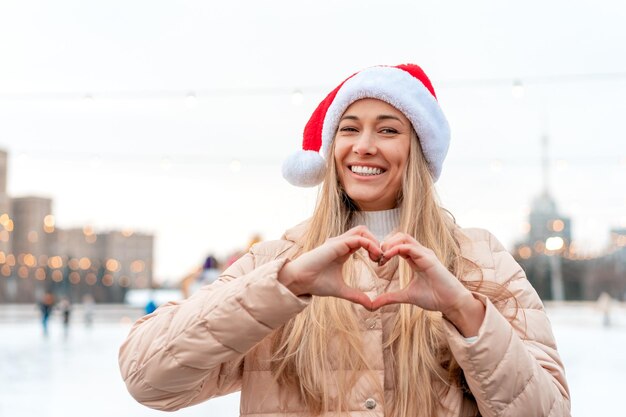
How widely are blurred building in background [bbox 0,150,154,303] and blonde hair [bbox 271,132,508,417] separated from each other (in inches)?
1472

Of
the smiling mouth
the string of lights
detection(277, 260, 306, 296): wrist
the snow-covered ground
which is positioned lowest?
the snow-covered ground

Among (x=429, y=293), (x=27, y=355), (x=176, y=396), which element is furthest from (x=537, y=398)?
(x=27, y=355)

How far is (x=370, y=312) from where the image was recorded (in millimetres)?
1661

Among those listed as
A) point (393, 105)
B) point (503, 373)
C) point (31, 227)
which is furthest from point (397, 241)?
point (31, 227)

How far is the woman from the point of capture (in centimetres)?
143

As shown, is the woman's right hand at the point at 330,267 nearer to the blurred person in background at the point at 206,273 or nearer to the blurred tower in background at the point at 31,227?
the blurred person in background at the point at 206,273

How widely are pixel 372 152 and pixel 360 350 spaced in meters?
0.43

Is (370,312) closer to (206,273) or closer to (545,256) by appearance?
(206,273)

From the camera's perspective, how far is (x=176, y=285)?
60.2m

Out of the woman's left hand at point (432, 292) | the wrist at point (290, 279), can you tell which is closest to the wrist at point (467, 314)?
the woman's left hand at point (432, 292)

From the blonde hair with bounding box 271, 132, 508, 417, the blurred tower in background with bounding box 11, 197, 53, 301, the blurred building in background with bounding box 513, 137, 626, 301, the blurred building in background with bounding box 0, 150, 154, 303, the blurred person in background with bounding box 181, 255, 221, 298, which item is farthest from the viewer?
the blurred tower in background with bounding box 11, 197, 53, 301

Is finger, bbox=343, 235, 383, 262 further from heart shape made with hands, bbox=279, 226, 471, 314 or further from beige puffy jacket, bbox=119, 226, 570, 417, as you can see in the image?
beige puffy jacket, bbox=119, 226, 570, 417

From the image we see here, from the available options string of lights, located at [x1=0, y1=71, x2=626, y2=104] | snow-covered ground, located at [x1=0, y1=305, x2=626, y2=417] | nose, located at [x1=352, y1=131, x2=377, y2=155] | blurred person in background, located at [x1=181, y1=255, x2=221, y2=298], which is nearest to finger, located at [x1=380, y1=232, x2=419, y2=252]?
nose, located at [x1=352, y1=131, x2=377, y2=155]

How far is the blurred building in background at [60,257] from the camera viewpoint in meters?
49.0
